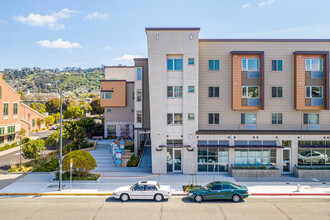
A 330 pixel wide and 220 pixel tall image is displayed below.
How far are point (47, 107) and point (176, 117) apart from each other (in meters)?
71.4

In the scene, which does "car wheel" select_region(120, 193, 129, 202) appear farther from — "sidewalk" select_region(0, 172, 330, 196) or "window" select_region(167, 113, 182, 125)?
"window" select_region(167, 113, 182, 125)

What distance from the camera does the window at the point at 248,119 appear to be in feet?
89.7

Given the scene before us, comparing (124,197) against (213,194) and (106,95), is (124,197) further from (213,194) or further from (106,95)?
(106,95)

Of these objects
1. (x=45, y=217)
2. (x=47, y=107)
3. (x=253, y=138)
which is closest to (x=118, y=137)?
(x=253, y=138)

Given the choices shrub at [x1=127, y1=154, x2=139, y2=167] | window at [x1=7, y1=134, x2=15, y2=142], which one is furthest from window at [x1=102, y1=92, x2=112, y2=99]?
window at [x1=7, y1=134, x2=15, y2=142]

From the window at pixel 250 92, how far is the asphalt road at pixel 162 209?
11.3m

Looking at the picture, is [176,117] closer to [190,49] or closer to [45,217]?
[190,49]

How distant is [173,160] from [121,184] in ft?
21.1

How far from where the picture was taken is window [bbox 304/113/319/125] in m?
27.4

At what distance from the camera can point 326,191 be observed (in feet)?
68.5

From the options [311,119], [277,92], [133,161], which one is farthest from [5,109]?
[311,119]

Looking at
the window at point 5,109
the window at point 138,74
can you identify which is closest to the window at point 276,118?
the window at point 138,74

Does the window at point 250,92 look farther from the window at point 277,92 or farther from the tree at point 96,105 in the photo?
the tree at point 96,105

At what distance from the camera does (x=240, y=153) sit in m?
26.6
